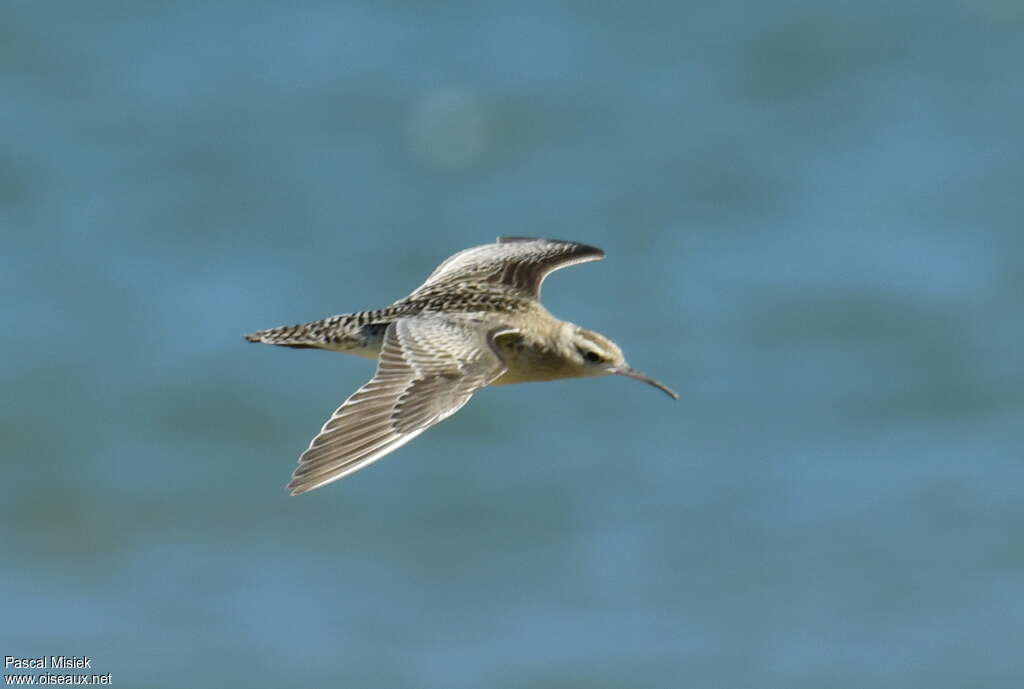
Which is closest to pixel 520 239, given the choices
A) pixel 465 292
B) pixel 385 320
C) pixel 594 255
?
pixel 594 255

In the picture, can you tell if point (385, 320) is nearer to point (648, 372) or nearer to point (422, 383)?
point (422, 383)

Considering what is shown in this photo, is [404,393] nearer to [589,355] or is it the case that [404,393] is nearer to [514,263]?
[589,355]

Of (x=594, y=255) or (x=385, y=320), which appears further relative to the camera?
(x=594, y=255)

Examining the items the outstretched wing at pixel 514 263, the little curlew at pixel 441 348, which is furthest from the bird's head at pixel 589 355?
the outstretched wing at pixel 514 263

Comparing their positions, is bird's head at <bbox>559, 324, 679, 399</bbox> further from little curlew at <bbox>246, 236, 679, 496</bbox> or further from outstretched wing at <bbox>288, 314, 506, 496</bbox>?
outstretched wing at <bbox>288, 314, 506, 496</bbox>

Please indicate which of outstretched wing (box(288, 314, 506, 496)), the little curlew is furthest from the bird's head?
outstretched wing (box(288, 314, 506, 496))

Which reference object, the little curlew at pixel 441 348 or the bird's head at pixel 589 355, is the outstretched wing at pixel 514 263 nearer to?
the little curlew at pixel 441 348
